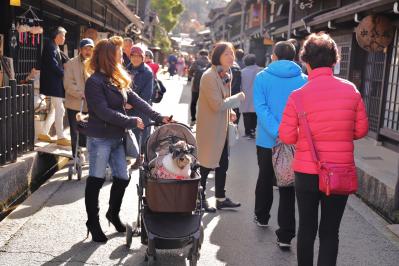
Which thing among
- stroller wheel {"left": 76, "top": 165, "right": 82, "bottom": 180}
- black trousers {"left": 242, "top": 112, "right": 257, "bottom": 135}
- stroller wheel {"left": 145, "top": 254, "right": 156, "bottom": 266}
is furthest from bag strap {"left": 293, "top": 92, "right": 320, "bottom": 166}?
black trousers {"left": 242, "top": 112, "right": 257, "bottom": 135}

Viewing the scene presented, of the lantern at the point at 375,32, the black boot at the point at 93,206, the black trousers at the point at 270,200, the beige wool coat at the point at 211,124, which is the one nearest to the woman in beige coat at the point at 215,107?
the beige wool coat at the point at 211,124

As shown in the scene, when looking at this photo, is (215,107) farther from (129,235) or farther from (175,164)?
Answer: (129,235)

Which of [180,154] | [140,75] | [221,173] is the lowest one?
[221,173]

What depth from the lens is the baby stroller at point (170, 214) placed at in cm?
435

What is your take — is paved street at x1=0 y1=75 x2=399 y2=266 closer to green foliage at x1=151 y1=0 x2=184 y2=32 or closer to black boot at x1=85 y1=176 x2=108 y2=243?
black boot at x1=85 y1=176 x2=108 y2=243

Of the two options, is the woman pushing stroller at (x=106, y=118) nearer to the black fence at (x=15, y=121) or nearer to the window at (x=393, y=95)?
the black fence at (x=15, y=121)

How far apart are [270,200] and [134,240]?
4.82 feet

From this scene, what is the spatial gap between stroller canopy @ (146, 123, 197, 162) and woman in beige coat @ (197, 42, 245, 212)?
967mm

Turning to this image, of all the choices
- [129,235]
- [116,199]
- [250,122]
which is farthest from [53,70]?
[250,122]

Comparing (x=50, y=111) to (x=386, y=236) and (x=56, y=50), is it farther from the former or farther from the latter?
(x=386, y=236)

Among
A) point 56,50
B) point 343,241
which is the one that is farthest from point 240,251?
point 56,50

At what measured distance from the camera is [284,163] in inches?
193

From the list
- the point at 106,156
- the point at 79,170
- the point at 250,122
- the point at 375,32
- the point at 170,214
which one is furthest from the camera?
the point at 250,122

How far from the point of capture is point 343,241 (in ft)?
18.2
